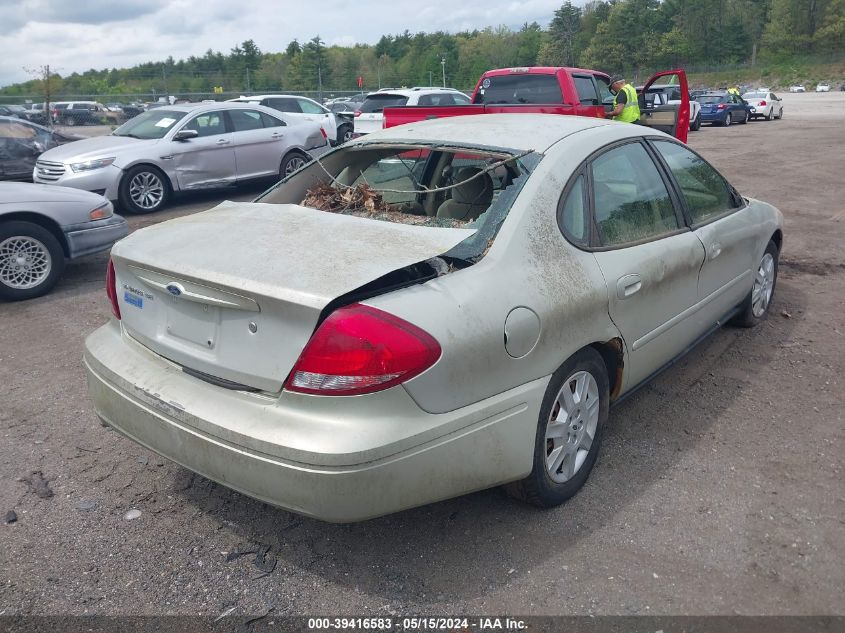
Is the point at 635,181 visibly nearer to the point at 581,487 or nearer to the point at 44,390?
the point at 581,487

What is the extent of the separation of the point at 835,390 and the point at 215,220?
12.0ft

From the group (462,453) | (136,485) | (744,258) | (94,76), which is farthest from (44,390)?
(94,76)

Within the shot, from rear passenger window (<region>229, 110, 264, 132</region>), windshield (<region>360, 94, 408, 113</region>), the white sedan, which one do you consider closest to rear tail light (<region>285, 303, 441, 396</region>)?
rear passenger window (<region>229, 110, 264, 132</region>)

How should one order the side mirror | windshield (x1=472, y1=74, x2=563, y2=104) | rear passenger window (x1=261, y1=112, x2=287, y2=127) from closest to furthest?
windshield (x1=472, y1=74, x2=563, y2=104) → the side mirror → rear passenger window (x1=261, y1=112, x2=287, y2=127)

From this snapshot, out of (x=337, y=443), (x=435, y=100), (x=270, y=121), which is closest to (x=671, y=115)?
(x=435, y=100)

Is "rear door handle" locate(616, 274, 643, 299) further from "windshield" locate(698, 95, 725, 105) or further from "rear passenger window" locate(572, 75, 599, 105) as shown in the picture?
"windshield" locate(698, 95, 725, 105)

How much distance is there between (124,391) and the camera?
9.55 feet

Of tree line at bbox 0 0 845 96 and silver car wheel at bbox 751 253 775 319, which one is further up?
tree line at bbox 0 0 845 96

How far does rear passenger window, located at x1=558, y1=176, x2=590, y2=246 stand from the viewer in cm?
306

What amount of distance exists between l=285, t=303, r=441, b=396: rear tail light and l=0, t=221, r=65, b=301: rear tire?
5106 millimetres

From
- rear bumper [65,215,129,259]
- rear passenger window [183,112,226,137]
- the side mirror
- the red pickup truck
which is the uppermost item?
the red pickup truck

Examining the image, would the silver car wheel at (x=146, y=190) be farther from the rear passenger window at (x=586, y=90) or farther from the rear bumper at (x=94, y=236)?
the rear passenger window at (x=586, y=90)

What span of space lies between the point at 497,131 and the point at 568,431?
1535mm

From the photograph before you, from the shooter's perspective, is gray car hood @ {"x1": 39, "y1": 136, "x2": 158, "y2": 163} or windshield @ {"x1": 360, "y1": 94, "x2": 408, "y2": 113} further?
windshield @ {"x1": 360, "y1": 94, "x2": 408, "y2": 113}
